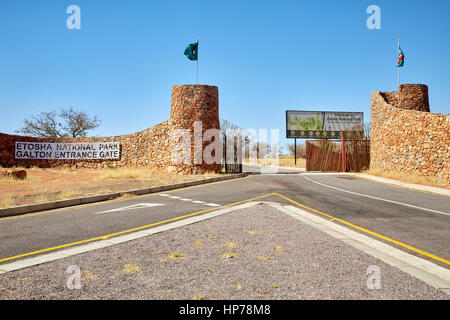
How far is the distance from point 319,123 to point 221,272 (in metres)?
39.2

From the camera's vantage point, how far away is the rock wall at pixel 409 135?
1544 centimetres

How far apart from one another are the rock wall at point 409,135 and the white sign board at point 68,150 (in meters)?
20.7

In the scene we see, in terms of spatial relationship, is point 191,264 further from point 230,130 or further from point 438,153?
point 230,130

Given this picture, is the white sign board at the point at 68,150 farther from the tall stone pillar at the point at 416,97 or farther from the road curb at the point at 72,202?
the tall stone pillar at the point at 416,97

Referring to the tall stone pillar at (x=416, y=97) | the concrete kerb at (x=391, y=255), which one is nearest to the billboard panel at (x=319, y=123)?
the tall stone pillar at (x=416, y=97)

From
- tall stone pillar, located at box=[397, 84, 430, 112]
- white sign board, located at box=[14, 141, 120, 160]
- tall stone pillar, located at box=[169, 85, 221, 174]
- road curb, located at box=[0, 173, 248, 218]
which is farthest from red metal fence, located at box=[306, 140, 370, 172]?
white sign board, located at box=[14, 141, 120, 160]

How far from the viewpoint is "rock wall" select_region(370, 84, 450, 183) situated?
15.4 m

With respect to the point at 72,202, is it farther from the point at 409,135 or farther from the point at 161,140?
the point at 409,135

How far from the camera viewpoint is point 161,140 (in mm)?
23609

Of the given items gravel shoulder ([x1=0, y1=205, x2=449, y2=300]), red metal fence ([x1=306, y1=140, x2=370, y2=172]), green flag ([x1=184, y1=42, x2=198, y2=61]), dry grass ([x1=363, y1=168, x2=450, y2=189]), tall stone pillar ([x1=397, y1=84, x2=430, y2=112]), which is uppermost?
green flag ([x1=184, y1=42, x2=198, y2=61])

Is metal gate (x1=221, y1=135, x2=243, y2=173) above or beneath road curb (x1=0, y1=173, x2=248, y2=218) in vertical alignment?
above

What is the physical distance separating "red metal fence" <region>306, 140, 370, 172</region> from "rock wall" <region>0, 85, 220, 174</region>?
405 inches

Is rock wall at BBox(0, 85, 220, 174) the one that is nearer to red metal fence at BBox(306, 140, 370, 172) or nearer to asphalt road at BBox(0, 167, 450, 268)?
red metal fence at BBox(306, 140, 370, 172)
